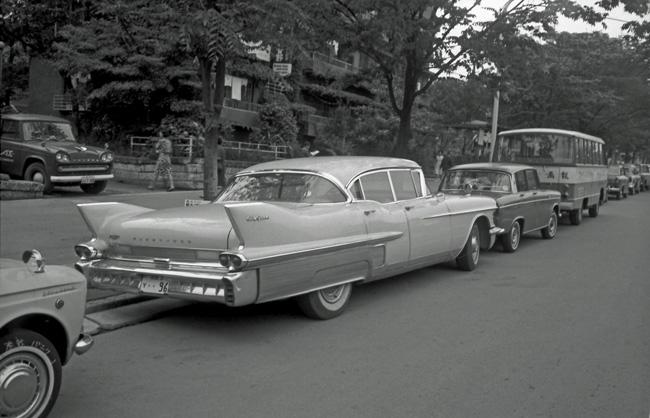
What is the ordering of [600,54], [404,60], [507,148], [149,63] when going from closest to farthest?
[404,60], [507,148], [149,63], [600,54]

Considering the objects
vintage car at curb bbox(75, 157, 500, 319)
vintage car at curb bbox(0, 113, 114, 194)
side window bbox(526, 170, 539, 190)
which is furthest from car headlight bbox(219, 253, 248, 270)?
vintage car at curb bbox(0, 113, 114, 194)

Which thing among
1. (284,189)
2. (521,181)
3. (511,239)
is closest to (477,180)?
(521,181)

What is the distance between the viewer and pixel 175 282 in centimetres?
548

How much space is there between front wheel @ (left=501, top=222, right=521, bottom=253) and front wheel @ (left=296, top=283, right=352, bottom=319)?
5.22 metres

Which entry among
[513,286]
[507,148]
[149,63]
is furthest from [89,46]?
[513,286]

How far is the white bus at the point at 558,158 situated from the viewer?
15.4 metres

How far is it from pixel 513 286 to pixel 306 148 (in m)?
18.4

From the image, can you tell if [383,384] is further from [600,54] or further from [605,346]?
[600,54]

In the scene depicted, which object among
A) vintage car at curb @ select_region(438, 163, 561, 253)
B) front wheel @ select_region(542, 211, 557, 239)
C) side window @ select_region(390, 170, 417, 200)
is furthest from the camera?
front wheel @ select_region(542, 211, 557, 239)

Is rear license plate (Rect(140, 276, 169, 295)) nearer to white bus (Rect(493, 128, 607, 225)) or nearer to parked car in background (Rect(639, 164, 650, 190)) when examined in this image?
white bus (Rect(493, 128, 607, 225))

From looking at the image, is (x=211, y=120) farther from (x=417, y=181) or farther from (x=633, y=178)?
(x=633, y=178)

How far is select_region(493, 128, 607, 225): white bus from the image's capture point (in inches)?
607

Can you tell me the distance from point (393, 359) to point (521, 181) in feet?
24.9

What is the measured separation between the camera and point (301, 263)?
5.64m
